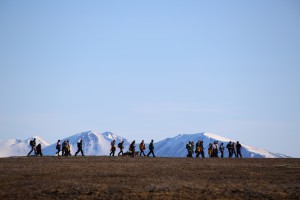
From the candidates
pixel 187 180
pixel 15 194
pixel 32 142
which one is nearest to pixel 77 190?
pixel 15 194

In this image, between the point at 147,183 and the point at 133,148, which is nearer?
the point at 147,183

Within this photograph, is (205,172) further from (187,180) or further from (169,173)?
(187,180)

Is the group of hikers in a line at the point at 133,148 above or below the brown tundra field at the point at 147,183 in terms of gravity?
above

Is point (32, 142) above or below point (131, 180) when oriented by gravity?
above

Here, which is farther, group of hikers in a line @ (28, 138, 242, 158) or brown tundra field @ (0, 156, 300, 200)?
group of hikers in a line @ (28, 138, 242, 158)

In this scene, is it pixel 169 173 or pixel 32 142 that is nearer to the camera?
pixel 169 173

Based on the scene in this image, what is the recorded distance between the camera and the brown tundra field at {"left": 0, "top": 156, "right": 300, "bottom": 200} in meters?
18.3

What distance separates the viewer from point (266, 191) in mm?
19172

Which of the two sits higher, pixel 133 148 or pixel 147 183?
pixel 133 148

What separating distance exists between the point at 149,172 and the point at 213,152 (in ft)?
77.5

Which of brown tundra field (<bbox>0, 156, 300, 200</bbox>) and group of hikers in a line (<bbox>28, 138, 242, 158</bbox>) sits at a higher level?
group of hikers in a line (<bbox>28, 138, 242, 158</bbox>)

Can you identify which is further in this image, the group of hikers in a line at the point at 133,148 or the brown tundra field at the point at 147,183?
the group of hikers in a line at the point at 133,148

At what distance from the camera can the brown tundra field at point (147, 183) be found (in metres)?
18.3

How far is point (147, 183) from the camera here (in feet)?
68.8
